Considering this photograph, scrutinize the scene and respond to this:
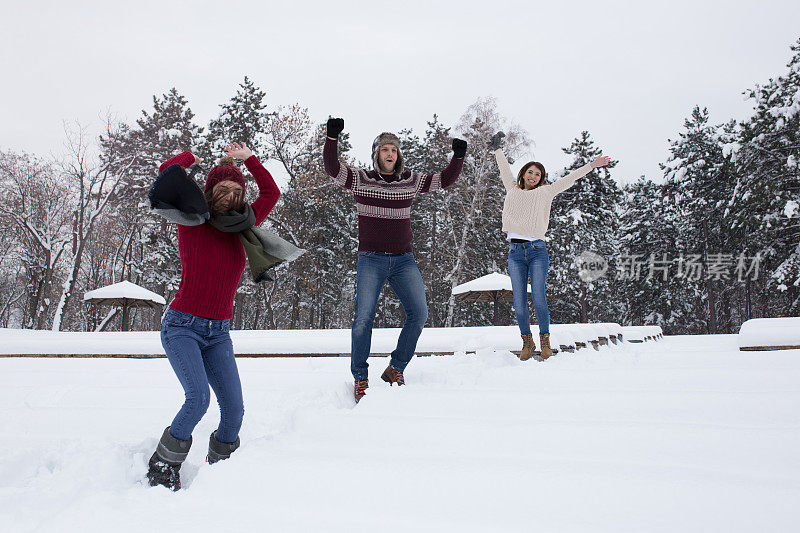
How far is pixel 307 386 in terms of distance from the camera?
3738mm

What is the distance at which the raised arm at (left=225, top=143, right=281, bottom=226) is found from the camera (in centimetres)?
290

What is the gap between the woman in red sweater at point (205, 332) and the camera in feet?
7.30

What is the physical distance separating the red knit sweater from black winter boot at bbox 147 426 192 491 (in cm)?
58

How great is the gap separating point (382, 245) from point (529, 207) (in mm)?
1852

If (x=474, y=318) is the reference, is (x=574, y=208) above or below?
above

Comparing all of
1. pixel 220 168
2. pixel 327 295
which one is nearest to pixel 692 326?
pixel 327 295

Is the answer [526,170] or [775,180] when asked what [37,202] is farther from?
[775,180]

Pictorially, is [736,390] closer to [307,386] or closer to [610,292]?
[307,386]

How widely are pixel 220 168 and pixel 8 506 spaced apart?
68.2 inches

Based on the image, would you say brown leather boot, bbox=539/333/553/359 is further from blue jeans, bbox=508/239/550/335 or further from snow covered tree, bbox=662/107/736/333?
snow covered tree, bbox=662/107/736/333

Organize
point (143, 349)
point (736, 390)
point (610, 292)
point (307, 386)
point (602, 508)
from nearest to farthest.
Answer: point (602, 508) → point (736, 390) → point (307, 386) → point (143, 349) → point (610, 292)

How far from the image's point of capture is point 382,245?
3.54 metres

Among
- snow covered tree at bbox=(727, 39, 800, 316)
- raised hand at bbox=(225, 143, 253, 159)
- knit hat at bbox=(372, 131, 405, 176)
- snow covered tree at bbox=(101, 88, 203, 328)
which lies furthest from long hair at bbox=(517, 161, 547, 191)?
snow covered tree at bbox=(101, 88, 203, 328)

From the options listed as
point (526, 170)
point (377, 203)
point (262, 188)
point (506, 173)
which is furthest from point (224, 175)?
point (526, 170)
